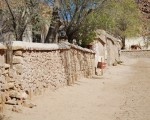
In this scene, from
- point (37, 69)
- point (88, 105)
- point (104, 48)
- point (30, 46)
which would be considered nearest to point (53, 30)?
point (37, 69)

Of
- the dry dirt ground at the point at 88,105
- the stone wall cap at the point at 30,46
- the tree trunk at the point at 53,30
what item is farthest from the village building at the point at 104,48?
the stone wall cap at the point at 30,46

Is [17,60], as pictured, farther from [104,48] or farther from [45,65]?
[104,48]

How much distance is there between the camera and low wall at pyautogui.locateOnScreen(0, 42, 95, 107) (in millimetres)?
11812

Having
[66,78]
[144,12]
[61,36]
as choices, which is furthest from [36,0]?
[144,12]

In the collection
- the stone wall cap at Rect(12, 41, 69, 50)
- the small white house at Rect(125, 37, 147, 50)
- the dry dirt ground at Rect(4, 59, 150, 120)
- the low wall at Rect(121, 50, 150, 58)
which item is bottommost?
the dry dirt ground at Rect(4, 59, 150, 120)

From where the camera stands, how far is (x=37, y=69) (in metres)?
13.5

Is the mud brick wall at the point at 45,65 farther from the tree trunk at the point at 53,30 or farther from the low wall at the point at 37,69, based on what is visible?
the tree trunk at the point at 53,30

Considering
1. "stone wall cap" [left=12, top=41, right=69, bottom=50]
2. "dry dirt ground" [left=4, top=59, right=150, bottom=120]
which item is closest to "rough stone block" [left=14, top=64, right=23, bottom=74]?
"stone wall cap" [left=12, top=41, right=69, bottom=50]

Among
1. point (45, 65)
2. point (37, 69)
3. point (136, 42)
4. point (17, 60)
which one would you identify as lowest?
point (37, 69)

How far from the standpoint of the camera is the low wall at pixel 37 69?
1181cm

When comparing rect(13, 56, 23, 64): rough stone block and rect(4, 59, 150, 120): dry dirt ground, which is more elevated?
rect(13, 56, 23, 64): rough stone block

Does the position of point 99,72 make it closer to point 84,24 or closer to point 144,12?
point 84,24

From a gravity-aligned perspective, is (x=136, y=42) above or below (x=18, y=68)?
above

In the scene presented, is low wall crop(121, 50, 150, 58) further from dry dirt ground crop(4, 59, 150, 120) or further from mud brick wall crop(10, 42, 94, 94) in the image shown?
dry dirt ground crop(4, 59, 150, 120)
